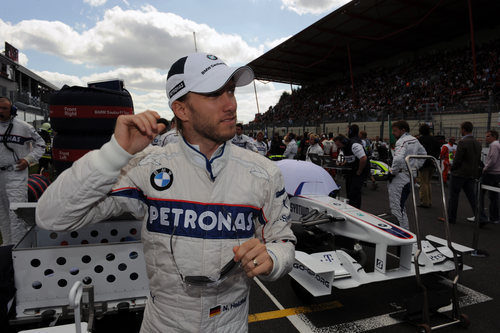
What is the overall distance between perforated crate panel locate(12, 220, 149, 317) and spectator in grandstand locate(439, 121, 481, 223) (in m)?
6.54

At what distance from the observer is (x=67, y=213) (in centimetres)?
113

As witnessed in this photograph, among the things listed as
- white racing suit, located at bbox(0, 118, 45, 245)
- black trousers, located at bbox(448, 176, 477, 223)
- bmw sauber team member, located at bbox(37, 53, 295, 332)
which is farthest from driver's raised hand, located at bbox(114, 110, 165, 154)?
black trousers, located at bbox(448, 176, 477, 223)

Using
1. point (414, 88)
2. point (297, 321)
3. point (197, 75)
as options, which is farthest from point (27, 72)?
point (197, 75)

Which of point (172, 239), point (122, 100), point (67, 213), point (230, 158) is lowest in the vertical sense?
point (172, 239)

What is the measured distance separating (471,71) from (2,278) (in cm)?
2729

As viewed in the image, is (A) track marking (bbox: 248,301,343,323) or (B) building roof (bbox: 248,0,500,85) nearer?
(A) track marking (bbox: 248,301,343,323)

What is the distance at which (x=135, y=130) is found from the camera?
1.18 meters

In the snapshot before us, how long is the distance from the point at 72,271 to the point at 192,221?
136cm

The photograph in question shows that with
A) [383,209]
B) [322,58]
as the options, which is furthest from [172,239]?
[322,58]

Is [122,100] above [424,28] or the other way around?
the other way around

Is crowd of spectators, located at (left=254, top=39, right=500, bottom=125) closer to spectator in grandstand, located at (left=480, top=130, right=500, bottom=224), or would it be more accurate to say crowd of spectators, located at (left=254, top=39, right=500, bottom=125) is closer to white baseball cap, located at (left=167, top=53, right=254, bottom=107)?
spectator in grandstand, located at (left=480, top=130, right=500, bottom=224)

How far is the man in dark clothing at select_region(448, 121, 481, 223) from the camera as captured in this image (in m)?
6.25

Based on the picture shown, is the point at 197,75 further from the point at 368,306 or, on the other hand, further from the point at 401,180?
the point at 401,180

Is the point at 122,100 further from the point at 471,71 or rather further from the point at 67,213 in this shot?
the point at 471,71
